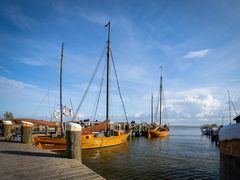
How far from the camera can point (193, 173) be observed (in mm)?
14617

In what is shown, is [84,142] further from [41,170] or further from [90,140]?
[41,170]

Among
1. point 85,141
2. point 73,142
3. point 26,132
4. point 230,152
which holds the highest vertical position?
point 230,152

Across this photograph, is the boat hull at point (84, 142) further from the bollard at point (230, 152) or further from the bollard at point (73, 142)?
the bollard at point (230, 152)

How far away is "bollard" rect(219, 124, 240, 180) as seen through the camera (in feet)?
7.30

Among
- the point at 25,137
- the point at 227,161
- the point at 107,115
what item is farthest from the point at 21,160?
the point at 107,115

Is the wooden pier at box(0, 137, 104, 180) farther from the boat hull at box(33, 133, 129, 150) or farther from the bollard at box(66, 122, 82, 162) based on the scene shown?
the boat hull at box(33, 133, 129, 150)

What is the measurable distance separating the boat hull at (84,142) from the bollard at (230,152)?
16.6 meters

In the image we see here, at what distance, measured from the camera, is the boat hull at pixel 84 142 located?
68.7ft

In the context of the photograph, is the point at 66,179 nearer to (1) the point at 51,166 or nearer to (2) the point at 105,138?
(1) the point at 51,166

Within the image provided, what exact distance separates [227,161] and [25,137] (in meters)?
12.6

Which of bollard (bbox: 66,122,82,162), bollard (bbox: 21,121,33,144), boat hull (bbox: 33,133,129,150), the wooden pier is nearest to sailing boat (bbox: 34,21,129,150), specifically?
boat hull (bbox: 33,133,129,150)

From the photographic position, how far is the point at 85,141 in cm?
2373

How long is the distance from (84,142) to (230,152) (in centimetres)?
2265

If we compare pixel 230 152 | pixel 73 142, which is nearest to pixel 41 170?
pixel 73 142
